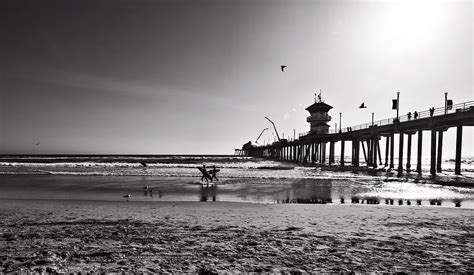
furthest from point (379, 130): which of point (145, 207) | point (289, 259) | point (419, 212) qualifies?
point (289, 259)

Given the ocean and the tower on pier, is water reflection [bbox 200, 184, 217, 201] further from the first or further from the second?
the tower on pier

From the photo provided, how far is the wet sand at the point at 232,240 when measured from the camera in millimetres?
4465

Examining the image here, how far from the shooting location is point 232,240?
19.4ft

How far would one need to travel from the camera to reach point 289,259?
4.72 meters

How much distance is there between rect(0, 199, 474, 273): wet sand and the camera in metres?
4.46

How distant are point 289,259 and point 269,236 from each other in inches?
60.7

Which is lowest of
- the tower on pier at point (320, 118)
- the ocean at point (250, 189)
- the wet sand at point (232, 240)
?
the ocean at point (250, 189)

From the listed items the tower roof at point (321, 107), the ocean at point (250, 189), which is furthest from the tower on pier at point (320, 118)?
the ocean at point (250, 189)

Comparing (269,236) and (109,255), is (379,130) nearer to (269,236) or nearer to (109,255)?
(269,236)

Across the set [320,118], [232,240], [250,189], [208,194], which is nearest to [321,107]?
[320,118]

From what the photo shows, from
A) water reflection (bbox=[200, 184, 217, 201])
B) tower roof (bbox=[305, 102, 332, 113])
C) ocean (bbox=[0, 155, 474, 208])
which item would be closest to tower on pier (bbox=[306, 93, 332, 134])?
tower roof (bbox=[305, 102, 332, 113])

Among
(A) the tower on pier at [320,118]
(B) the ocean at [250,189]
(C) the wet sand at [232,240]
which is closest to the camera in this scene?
(C) the wet sand at [232,240]

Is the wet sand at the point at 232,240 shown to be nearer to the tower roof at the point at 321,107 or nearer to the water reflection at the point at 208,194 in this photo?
the water reflection at the point at 208,194

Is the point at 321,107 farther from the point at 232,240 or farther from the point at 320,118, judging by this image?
the point at 232,240
